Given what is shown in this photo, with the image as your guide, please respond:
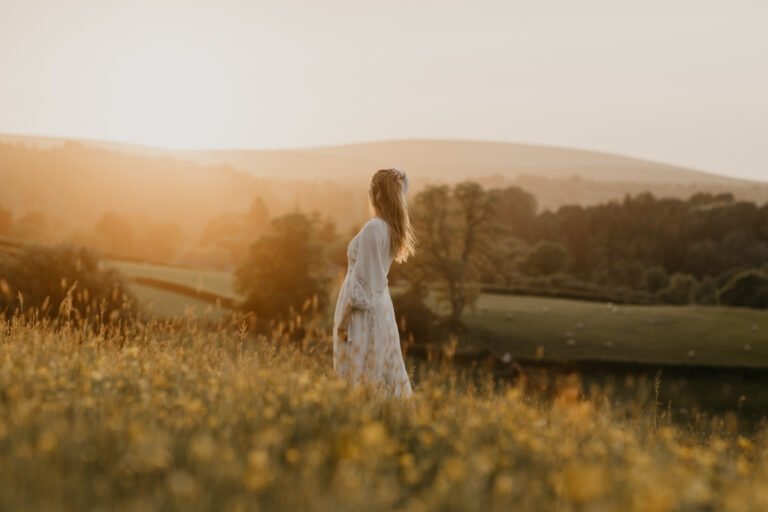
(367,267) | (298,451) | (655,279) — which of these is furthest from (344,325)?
(655,279)

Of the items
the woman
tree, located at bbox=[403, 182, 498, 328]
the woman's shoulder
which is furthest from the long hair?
tree, located at bbox=[403, 182, 498, 328]

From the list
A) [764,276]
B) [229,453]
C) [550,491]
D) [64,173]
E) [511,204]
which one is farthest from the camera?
[64,173]

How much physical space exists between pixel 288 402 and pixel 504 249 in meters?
54.0

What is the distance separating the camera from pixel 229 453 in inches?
168

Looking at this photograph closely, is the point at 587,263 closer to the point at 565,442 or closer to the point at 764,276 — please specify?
the point at 764,276

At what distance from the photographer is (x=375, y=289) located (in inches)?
369

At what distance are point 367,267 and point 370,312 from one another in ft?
1.64

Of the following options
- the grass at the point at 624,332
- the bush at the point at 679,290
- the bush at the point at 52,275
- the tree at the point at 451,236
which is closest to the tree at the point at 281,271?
the tree at the point at 451,236

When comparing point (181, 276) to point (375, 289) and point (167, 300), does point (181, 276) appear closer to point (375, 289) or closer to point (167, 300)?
point (167, 300)

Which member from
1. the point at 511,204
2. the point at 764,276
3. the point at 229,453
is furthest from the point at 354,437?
the point at 511,204

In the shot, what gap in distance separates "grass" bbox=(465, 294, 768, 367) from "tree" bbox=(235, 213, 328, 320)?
10808mm

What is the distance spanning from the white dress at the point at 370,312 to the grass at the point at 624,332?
1559 inches

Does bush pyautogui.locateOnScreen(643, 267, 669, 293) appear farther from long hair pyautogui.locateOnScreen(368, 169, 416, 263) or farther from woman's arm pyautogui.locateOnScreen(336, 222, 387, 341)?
woman's arm pyautogui.locateOnScreen(336, 222, 387, 341)

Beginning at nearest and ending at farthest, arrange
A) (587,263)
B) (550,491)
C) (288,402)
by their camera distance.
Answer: (550,491), (288,402), (587,263)
